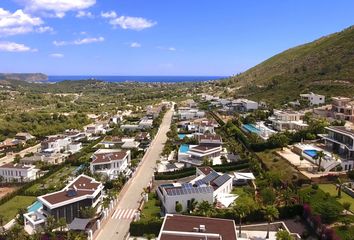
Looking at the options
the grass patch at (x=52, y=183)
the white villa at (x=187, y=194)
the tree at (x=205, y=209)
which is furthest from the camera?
the grass patch at (x=52, y=183)

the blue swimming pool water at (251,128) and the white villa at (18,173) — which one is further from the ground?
the blue swimming pool water at (251,128)

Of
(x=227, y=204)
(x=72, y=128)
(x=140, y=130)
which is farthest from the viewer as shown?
(x=72, y=128)

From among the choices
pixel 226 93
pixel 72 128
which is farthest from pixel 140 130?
pixel 226 93

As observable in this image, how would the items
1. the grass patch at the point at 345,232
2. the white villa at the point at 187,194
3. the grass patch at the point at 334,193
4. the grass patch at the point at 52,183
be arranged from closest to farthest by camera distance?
the grass patch at the point at 345,232 → the grass patch at the point at 334,193 → the white villa at the point at 187,194 → the grass patch at the point at 52,183

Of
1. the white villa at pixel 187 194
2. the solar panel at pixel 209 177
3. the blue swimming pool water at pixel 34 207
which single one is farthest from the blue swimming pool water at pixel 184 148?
the blue swimming pool water at pixel 34 207

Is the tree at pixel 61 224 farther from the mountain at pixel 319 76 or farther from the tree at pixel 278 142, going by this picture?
the mountain at pixel 319 76

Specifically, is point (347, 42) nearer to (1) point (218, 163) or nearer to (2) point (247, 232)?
(1) point (218, 163)
